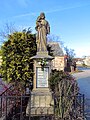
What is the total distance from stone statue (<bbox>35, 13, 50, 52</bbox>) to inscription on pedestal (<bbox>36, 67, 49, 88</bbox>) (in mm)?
955

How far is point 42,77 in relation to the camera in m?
11.6

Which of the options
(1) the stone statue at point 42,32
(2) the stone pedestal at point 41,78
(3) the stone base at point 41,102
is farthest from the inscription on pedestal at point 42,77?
(1) the stone statue at point 42,32

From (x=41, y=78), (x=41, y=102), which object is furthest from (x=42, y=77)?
(x=41, y=102)

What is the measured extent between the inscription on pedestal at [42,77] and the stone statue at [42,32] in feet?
3.13

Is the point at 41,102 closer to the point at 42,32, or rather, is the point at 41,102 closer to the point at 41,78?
the point at 41,78

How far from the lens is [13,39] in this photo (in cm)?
1283

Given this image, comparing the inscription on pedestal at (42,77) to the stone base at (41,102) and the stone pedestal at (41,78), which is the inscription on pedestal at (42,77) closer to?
the stone pedestal at (41,78)

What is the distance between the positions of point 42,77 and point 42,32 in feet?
7.01

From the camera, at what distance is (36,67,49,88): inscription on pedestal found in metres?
11.6

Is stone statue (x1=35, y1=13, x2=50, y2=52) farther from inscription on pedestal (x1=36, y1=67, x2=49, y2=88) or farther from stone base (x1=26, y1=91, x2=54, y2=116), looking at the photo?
stone base (x1=26, y1=91, x2=54, y2=116)

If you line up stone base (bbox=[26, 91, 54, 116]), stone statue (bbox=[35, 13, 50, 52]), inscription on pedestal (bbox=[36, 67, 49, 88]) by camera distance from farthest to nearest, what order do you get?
1. stone statue (bbox=[35, 13, 50, 52])
2. inscription on pedestal (bbox=[36, 67, 49, 88])
3. stone base (bbox=[26, 91, 54, 116])

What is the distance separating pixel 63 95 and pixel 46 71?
3137mm

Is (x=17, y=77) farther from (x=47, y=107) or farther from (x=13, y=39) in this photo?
(x=47, y=107)

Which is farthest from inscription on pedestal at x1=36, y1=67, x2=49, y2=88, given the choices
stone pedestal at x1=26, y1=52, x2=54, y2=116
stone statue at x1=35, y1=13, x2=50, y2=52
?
stone statue at x1=35, y1=13, x2=50, y2=52
